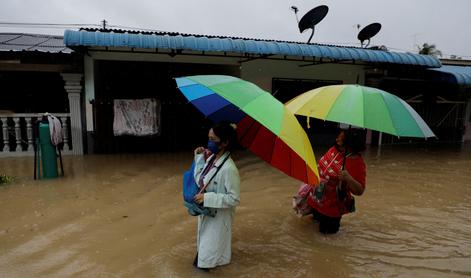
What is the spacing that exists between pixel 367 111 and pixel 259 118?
1125 mm

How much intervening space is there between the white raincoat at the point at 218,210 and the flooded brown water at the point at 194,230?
0.30m

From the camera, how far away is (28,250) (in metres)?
3.62

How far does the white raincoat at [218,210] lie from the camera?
2820 millimetres

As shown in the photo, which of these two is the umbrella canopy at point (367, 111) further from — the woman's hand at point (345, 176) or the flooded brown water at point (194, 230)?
the flooded brown water at point (194, 230)

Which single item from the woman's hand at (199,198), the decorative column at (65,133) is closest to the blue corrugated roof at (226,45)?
the decorative column at (65,133)

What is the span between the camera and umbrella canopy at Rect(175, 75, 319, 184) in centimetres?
261

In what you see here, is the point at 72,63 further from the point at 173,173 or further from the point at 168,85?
the point at 173,173

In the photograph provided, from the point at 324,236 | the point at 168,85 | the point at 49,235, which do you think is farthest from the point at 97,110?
the point at 324,236

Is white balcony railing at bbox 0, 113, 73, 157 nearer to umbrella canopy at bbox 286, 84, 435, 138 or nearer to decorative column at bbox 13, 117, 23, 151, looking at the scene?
decorative column at bbox 13, 117, 23, 151

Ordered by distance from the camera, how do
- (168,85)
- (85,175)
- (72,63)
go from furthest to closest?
(168,85) < (72,63) < (85,175)

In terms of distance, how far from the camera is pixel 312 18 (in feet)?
33.3

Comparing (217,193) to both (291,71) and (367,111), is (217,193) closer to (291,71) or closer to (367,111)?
(367,111)

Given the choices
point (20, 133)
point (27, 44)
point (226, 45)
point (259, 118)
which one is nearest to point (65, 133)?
point (20, 133)

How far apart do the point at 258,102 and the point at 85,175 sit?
16.0 ft
